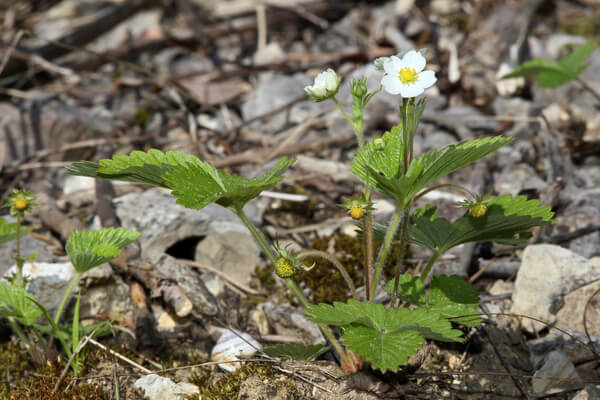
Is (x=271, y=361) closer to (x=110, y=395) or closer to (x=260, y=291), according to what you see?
(x=110, y=395)

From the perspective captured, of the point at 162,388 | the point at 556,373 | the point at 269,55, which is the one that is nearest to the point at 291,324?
the point at 162,388

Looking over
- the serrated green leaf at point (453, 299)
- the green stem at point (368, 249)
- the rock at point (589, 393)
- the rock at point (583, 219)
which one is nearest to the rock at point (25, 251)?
the green stem at point (368, 249)

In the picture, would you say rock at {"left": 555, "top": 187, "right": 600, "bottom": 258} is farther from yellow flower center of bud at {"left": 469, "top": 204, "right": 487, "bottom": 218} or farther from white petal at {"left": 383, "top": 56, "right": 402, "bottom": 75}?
white petal at {"left": 383, "top": 56, "right": 402, "bottom": 75}

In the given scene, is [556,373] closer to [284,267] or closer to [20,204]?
[284,267]

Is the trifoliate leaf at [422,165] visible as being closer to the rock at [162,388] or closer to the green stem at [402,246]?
the green stem at [402,246]

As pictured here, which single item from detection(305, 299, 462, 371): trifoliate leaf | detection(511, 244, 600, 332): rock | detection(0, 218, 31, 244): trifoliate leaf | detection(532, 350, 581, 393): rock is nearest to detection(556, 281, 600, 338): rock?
detection(511, 244, 600, 332): rock

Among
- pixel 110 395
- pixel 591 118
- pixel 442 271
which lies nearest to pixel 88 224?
pixel 110 395
